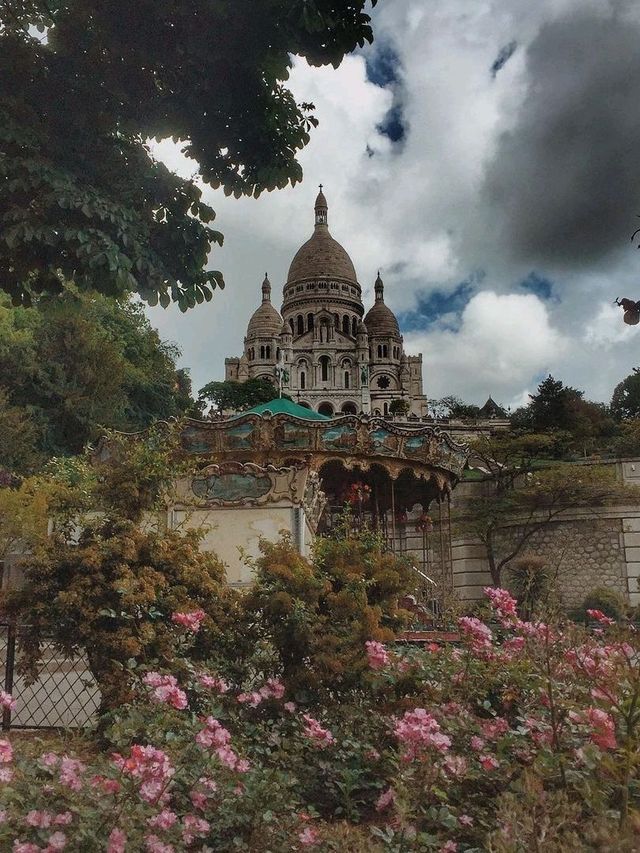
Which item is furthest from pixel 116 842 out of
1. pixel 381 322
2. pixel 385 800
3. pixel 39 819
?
pixel 381 322

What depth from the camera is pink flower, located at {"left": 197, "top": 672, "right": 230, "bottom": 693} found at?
13.3ft

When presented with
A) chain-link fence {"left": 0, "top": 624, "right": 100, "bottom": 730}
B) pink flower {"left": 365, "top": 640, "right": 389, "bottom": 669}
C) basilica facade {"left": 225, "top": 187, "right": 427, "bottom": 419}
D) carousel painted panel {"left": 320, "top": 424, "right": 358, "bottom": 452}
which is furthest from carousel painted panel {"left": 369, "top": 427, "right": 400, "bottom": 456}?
basilica facade {"left": 225, "top": 187, "right": 427, "bottom": 419}

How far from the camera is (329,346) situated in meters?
76.9

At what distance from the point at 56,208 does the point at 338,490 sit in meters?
13.3

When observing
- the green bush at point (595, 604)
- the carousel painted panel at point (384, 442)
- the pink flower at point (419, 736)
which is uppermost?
the carousel painted panel at point (384, 442)

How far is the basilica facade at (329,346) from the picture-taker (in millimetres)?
75312

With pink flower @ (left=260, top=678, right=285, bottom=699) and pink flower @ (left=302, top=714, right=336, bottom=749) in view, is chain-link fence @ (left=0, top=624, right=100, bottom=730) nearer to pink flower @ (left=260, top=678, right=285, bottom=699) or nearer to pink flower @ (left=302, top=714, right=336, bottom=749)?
pink flower @ (left=260, top=678, right=285, bottom=699)

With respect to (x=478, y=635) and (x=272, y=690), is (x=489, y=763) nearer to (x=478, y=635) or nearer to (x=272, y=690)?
(x=478, y=635)

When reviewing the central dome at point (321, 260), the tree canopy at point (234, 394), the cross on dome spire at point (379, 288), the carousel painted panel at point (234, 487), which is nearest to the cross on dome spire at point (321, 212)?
the central dome at point (321, 260)

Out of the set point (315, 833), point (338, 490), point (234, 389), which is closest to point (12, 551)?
point (338, 490)

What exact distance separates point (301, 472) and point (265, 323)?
236 feet

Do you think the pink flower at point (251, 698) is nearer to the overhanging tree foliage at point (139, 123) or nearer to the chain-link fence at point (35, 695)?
the chain-link fence at point (35, 695)

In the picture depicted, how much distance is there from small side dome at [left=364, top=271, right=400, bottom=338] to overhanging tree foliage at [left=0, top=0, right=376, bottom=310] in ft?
242

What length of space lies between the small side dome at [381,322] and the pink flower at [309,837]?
252ft
